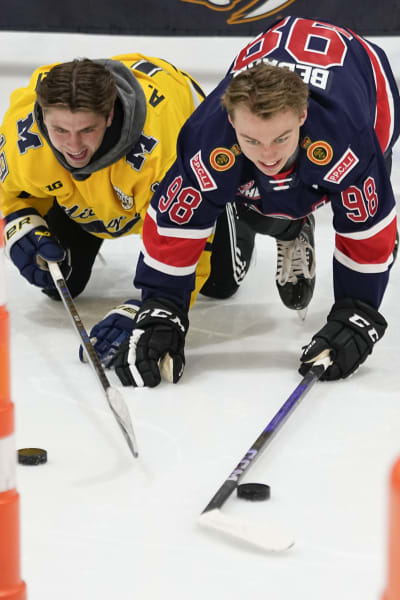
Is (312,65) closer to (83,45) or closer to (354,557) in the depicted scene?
(354,557)

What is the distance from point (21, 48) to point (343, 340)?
2.42 meters

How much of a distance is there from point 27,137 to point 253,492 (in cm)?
132

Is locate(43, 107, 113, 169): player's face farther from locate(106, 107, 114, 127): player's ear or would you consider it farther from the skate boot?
the skate boot

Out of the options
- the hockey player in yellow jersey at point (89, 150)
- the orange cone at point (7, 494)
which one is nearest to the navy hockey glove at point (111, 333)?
the hockey player in yellow jersey at point (89, 150)

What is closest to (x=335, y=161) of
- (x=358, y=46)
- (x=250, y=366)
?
(x=358, y=46)

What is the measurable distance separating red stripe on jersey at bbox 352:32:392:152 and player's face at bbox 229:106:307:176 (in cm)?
44

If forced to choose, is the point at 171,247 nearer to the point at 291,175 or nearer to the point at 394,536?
the point at 291,175

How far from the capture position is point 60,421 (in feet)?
7.04

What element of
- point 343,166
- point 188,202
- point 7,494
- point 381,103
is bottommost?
point 7,494

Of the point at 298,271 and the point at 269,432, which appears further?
the point at 298,271

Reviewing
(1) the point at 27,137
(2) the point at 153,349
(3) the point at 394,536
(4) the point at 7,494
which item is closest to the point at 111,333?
(2) the point at 153,349

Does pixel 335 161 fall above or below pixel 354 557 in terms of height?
above

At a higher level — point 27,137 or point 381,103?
point 381,103

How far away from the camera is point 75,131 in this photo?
2.45 metres
